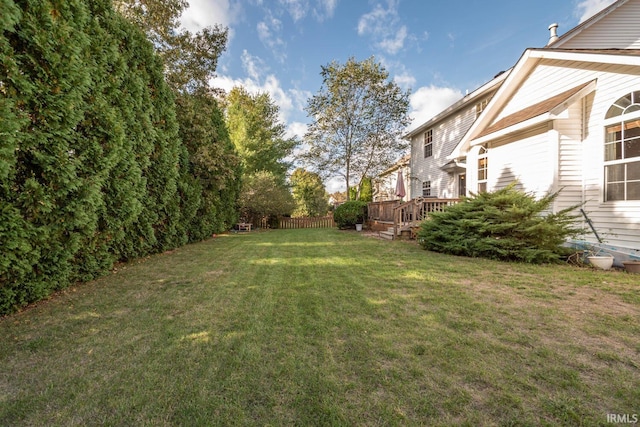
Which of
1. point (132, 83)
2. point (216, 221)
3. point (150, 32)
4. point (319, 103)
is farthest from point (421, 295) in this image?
point (319, 103)

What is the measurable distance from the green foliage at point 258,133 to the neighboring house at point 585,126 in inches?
701

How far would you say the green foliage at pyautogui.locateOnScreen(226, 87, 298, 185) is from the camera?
21672 mm

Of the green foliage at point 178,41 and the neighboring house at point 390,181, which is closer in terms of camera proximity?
the green foliage at point 178,41

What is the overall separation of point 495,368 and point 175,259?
693 cm

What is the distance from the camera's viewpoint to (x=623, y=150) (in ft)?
17.6

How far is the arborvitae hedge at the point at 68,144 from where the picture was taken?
313cm

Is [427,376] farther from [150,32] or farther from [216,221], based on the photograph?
[150,32]

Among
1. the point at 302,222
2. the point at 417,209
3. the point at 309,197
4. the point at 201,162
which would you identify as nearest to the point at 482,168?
the point at 417,209

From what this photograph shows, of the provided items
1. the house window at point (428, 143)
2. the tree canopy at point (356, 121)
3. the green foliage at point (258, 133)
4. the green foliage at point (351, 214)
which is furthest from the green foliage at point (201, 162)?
the house window at point (428, 143)

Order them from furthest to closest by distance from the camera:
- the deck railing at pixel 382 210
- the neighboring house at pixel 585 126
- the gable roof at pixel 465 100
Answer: the deck railing at pixel 382 210 → the gable roof at pixel 465 100 → the neighboring house at pixel 585 126

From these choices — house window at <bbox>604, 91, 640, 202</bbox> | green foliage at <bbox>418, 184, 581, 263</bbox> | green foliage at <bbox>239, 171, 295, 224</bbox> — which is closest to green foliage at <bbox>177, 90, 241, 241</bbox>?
green foliage at <bbox>239, 171, 295, 224</bbox>

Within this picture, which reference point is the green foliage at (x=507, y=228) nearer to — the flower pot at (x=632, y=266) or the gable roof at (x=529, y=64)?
the flower pot at (x=632, y=266)

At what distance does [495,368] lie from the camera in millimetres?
2047

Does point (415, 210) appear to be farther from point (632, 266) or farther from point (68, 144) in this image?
point (68, 144)
